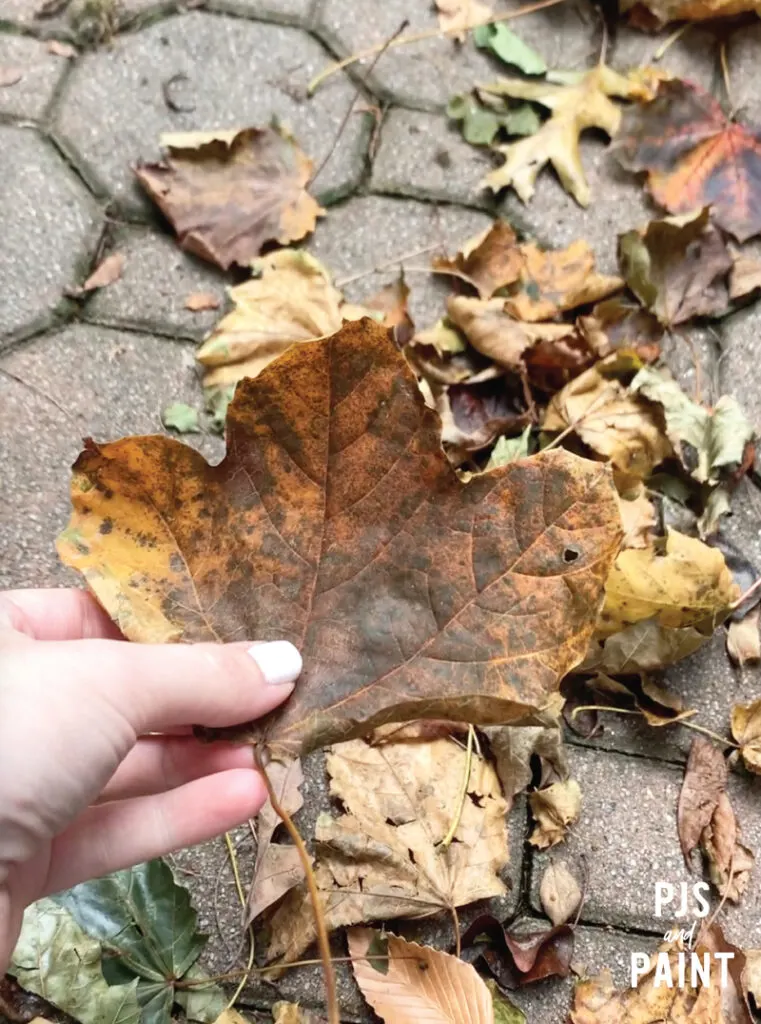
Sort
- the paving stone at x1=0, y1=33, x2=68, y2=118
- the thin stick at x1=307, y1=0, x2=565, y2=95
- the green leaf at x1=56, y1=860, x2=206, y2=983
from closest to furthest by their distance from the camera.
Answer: the green leaf at x1=56, y1=860, x2=206, y2=983 < the paving stone at x1=0, y1=33, x2=68, y2=118 < the thin stick at x1=307, y1=0, x2=565, y2=95

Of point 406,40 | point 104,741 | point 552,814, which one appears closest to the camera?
point 104,741

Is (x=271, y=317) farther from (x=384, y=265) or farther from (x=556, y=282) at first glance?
(x=556, y=282)

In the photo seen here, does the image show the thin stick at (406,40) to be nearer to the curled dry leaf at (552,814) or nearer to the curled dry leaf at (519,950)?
the curled dry leaf at (552,814)

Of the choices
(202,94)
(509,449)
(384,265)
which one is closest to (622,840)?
(509,449)

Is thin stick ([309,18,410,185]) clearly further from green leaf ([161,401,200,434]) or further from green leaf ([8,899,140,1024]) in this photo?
green leaf ([8,899,140,1024])

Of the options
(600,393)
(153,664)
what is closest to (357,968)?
(153,664)

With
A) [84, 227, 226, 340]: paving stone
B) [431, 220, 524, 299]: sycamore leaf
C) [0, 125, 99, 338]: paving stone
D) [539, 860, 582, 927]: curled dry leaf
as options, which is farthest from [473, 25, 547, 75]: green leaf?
[539, 860, 582, 927]: curled dry leaf
